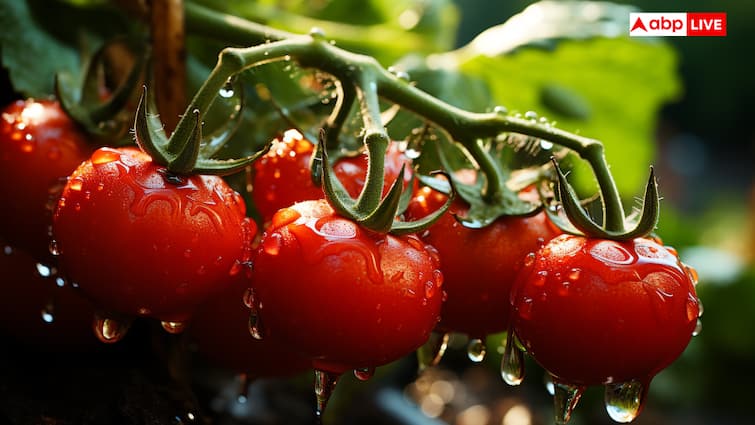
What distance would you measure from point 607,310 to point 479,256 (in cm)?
9

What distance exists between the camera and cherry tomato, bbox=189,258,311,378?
0.56m

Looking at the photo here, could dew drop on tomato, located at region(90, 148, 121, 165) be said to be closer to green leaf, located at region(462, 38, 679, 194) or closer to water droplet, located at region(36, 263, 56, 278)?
water droplet, located at region(36, 263, 56, 278)

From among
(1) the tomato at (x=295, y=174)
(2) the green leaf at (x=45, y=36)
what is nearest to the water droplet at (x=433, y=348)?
(1) the tomato at (x=295, y=174)

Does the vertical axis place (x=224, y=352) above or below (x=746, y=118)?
above

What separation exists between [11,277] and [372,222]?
317 millimetres

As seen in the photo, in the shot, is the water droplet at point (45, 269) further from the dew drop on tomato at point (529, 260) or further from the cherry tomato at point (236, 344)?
the dew drop on tomato at point (529, 260)

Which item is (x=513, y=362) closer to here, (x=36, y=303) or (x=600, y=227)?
(x=600, y=227)

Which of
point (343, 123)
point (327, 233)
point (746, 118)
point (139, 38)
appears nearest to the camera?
point (327, 233)

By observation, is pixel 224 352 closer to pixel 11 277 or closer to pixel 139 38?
pixel 11 277

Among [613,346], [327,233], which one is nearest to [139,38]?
[327,233]

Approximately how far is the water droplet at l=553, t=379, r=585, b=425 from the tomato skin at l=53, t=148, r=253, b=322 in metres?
0.22

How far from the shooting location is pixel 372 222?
1.41 ft

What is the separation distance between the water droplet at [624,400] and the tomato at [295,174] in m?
0.19

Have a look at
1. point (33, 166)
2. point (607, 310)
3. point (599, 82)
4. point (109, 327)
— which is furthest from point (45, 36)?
point (599, 82)
